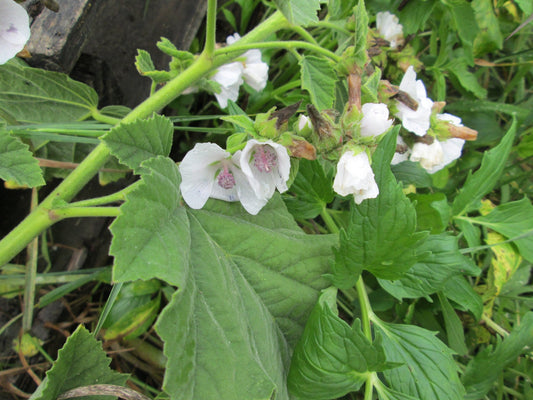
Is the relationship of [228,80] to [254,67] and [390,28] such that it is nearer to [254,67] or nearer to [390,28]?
[254,67]

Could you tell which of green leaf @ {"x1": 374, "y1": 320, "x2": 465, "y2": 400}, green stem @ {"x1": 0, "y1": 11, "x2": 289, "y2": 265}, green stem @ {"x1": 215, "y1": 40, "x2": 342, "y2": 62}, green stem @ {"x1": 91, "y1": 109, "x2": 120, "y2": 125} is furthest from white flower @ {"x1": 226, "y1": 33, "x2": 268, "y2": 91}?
green leaf @ {"x1": 374, "y1": 320, "x2": 465, "y2": 400}

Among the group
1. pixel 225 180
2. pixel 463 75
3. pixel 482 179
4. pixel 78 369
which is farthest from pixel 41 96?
pixel 463 75

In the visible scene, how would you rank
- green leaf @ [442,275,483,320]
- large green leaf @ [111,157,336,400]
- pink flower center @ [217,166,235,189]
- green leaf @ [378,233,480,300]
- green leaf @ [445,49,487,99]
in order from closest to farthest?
large green leaf @ [111,157,336,400] → pink flower center @ [217,166,235,189] → green leaf @ [378,233,480,300] → green leaf @ [442,275,483,320] → green leaf @ [445,49,487,99]

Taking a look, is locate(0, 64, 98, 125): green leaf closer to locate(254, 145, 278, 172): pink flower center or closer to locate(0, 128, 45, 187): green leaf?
locate(0, 128, 45, 187): green leaf

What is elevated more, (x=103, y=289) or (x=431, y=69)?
(x=431, y=69)

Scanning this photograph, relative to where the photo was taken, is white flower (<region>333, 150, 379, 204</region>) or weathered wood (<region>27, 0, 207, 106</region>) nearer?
white flower (<region>333, 150, 379, 204</region>)

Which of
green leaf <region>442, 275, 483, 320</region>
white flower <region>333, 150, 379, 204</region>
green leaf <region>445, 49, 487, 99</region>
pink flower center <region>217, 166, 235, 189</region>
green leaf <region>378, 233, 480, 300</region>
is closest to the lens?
white flower <region>333, 150, 379, 204</region>

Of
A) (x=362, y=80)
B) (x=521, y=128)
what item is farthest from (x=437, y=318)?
(x=521, y=128)

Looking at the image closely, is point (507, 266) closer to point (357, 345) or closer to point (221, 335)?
point (357, 345)
